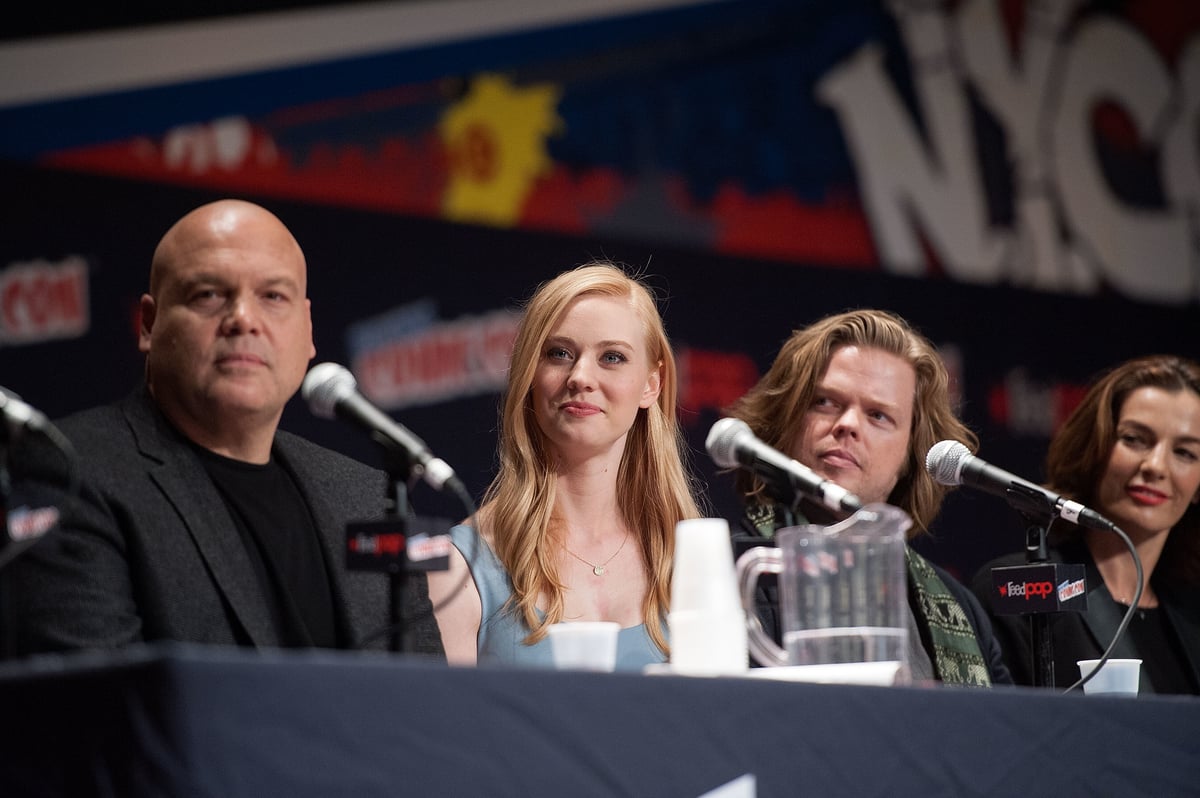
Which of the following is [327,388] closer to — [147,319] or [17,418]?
[17,418]

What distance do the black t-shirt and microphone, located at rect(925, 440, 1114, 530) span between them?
1.08 m

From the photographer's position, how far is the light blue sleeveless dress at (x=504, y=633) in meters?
2.81

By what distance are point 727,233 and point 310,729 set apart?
3846 millimetres

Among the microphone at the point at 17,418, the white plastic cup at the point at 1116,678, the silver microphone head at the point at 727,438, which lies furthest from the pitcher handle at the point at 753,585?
the microphone at the point at 17,418

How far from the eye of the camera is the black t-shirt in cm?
235

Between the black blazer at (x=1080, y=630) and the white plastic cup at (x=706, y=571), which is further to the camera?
the black blazer at (x=1080, y=630)

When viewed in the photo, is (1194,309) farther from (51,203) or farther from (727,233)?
(51,203)

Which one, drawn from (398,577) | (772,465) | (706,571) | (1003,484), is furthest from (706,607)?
(1003,484)

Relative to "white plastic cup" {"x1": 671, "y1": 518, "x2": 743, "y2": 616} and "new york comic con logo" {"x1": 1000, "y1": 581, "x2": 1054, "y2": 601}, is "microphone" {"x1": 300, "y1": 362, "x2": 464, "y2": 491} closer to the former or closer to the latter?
"white plastic cup" {"x1": 671, "y1": 518, "x2": 743, "y2": 616}

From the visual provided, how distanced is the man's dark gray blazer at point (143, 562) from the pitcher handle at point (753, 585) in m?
0.47

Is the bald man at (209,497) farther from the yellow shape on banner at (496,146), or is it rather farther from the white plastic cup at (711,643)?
the yellow shape on banner at (496,146)

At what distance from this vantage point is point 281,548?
7.99 ft

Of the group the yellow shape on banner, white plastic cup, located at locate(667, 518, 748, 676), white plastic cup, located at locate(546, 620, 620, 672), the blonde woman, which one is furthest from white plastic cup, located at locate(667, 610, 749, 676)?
the yellow shape on banner

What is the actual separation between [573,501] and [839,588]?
3.46ft
